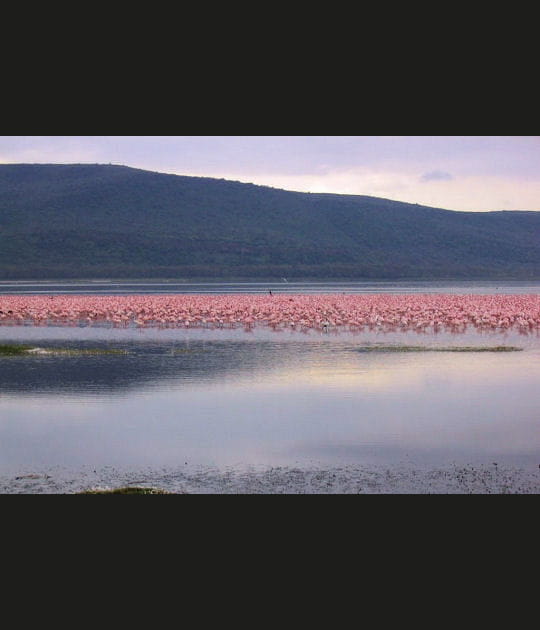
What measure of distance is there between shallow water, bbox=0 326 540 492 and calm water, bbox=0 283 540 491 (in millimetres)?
22

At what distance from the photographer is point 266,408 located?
11094mm

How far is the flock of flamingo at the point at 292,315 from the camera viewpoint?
23.1 metres

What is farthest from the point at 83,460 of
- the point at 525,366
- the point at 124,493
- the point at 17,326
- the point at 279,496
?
the point at 17,326

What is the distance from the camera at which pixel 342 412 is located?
10.8m

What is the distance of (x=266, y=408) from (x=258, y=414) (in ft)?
1.36

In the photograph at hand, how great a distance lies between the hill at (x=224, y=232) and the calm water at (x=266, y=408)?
221 feet

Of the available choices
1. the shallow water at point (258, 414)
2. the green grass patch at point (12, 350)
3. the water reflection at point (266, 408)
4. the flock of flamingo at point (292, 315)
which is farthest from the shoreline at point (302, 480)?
the flock of flamingo at point (292, 315)

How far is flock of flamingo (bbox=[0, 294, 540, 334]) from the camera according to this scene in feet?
75.9

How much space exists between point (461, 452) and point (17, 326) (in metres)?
17.3

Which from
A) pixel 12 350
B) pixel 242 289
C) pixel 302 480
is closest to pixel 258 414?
pixel 302 480

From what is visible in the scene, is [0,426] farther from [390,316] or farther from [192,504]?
[390,316]

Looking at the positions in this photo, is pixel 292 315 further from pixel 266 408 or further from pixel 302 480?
pixel 302 480

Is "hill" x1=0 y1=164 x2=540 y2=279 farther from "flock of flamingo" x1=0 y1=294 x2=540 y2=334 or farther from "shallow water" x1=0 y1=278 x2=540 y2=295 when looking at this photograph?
"flock of flamingo" x1=0 y1=294 x2=540 y2=334

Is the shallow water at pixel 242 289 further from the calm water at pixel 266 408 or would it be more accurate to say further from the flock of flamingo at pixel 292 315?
the calm water at pixel 266 408
